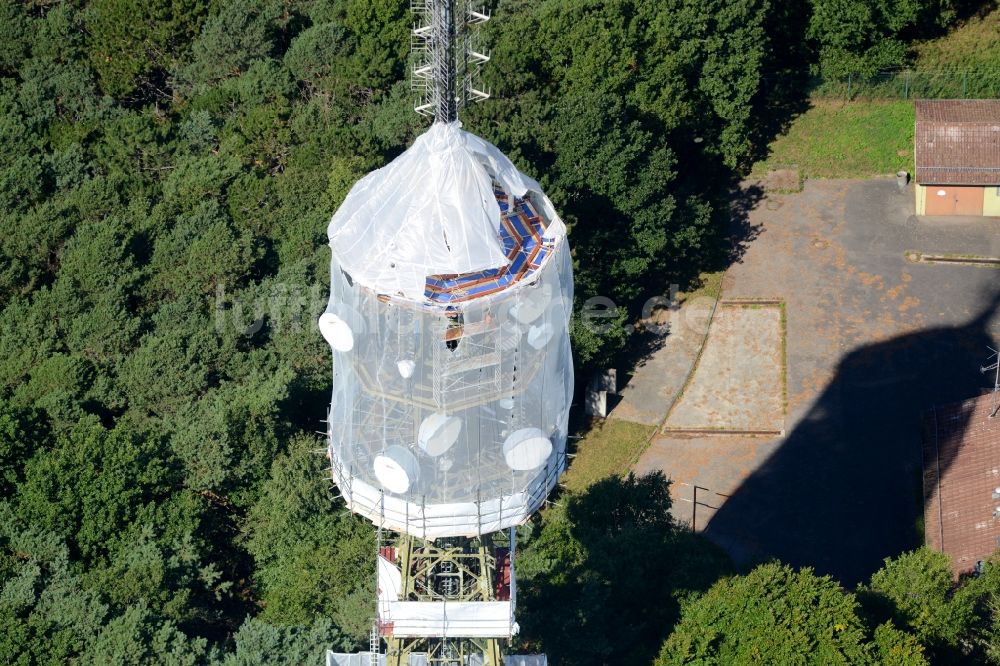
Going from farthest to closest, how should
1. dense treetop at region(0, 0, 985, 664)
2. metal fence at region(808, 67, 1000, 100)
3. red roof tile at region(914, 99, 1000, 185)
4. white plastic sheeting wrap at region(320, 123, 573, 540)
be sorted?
metal fence at region(808, 67, 1000, 100) < red roof tile at region(914, 99, 1000, 185) < dense treetop at region(0, 0, 985, 664) < white plastic sheeting wrap at region(320, 123, 573, 540)

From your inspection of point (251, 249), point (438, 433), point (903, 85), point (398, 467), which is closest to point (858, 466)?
point (903, 85)

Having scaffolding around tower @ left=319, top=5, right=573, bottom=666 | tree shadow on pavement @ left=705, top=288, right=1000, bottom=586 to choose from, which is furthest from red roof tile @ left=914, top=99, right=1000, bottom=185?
scaffolding around tower @ left=319, top=5, right=573, bottom=666

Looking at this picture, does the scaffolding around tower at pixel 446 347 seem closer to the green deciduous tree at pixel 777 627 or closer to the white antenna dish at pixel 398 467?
the white antenna dish at pixel 398 467

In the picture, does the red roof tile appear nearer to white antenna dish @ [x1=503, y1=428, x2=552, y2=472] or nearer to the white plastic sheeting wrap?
the white plastic sheeting wrap

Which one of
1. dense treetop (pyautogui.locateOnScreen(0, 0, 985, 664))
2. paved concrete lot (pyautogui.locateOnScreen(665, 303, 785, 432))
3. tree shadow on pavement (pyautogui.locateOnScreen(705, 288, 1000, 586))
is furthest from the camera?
paved concrete lot (pyautogui.locateOnScreen(665, 303, 785, 432))

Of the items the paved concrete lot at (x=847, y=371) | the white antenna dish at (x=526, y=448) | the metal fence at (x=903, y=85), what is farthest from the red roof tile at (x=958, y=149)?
the white antenna dish at (x=526, y=448)

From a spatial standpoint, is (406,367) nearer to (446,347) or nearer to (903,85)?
A: (446,347)
